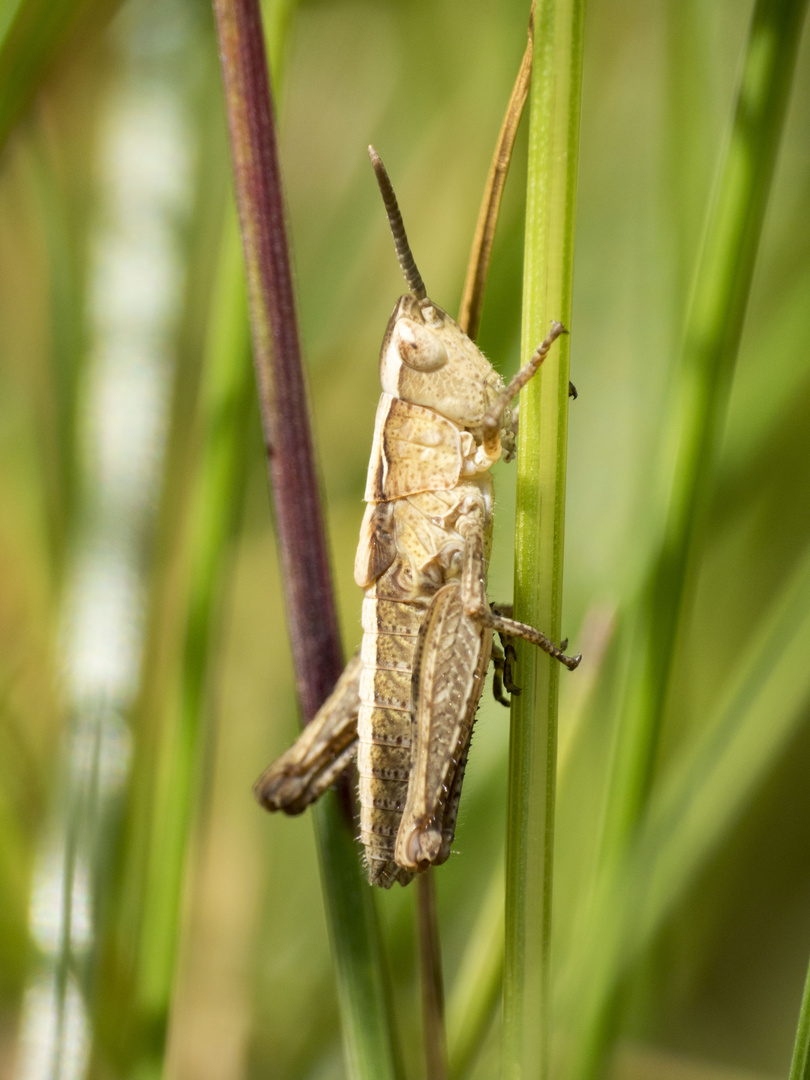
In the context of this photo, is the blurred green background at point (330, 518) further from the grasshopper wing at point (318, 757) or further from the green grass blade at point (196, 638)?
the grasshopper wing at point (318, 757)

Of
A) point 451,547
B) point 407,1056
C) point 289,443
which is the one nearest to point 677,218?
point 451,547

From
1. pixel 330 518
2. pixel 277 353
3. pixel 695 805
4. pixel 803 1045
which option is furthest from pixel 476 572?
pixel 330 518

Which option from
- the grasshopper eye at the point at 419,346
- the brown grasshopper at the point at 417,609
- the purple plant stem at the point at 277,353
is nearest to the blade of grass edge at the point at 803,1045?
the brown grasshopper at the point at 417,609

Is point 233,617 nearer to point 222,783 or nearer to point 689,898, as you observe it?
point 222,783

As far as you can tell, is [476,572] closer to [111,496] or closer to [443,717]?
[443,717]

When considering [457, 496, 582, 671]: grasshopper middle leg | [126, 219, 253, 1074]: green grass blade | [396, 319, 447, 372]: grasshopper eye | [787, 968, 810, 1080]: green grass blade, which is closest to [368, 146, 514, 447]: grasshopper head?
[396, 319, 447, 372]: grasshopper eye

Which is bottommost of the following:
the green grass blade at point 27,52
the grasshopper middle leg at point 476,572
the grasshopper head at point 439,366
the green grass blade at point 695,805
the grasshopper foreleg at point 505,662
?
the green grass blade at point 695,805
